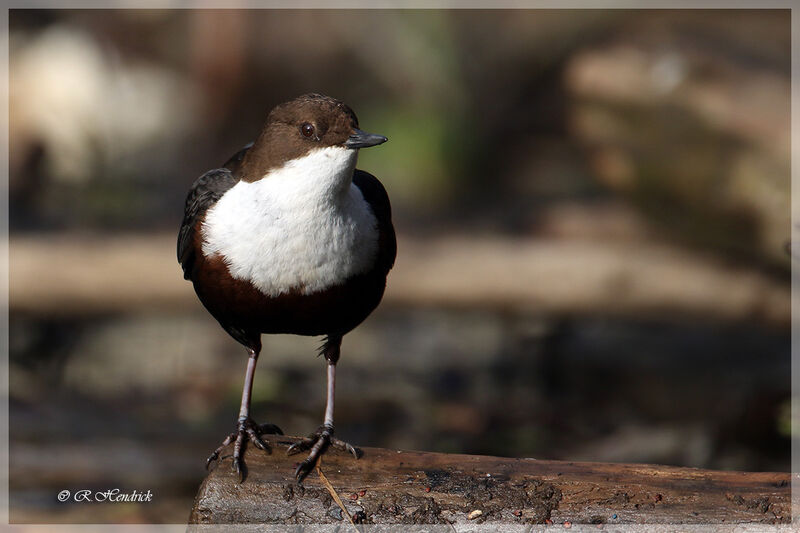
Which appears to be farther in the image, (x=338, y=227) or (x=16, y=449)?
(x=16, y=449)

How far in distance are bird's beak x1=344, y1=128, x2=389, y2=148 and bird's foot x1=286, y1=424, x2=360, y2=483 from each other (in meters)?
1.26

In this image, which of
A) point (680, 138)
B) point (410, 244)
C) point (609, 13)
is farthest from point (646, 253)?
point (609, 13)

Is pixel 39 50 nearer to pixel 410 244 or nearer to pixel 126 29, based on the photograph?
pixel 126 29

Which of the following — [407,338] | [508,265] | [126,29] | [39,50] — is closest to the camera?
[508,265]

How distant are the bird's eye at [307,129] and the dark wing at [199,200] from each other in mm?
480

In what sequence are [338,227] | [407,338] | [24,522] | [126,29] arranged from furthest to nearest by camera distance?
[126,29] → [407,338] → [24,522] → [338,227]

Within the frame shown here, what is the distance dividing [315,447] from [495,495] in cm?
80

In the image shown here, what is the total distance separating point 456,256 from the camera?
332 inches

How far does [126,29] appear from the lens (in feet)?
35.5

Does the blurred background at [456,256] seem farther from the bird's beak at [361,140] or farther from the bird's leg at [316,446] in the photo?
the bird's beak at [361,140]

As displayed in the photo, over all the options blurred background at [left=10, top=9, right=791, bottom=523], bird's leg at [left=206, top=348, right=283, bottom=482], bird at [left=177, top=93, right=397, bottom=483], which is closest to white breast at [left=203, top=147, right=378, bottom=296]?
bird at [left=177, top=93, right=397, bottom=483]

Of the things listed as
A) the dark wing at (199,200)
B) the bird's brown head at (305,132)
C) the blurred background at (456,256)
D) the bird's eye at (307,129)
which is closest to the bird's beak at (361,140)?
the bird's brown head at (305,132)

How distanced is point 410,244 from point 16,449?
364 cm

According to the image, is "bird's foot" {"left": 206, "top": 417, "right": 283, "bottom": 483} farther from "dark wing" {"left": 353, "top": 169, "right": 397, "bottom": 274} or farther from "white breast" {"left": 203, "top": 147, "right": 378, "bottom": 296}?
"dark wing" {"left": 353, "top": 169, "right": 397, "bottom": 274}
